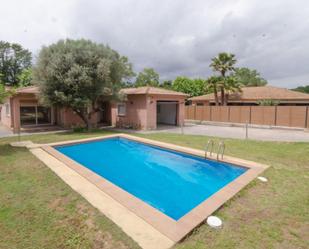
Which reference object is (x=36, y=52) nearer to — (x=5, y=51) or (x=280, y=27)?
(x=280, y=27)

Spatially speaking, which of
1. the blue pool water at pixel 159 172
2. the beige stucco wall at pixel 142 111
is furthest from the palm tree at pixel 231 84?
the blue pool water at pixel 159 172

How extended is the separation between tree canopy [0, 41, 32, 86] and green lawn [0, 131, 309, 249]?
4626cm

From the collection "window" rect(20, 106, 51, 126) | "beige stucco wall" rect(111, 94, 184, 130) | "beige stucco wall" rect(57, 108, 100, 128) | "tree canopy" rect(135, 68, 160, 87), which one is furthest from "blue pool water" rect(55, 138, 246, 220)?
"tree canopy" rect(135, 68, 160, 87)

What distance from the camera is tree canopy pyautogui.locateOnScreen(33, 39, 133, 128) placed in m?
13.9

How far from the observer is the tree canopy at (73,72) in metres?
13.9

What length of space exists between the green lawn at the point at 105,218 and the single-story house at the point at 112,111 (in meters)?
11.3

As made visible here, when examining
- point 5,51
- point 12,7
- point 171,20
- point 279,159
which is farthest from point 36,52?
point 5,51

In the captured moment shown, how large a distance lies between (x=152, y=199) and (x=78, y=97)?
10989 millimetres

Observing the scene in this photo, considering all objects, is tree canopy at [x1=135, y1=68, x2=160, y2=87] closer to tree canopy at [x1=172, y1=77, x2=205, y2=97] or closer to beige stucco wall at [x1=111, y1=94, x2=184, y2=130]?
tree canopy at [x1=172, y1=77, x2=205, y2=97]

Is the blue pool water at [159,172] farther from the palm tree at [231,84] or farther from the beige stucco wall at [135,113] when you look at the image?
the palm tree at [231,84]

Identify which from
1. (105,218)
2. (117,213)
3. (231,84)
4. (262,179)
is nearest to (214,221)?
(117,213)

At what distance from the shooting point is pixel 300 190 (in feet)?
16.7

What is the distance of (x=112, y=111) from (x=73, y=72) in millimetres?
7148

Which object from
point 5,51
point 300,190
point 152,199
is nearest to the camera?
point 300,190
